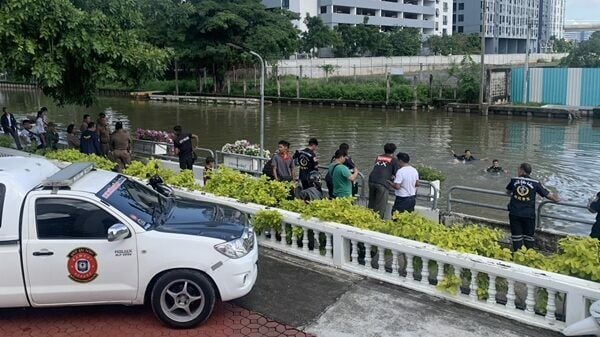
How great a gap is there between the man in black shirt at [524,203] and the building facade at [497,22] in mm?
121465

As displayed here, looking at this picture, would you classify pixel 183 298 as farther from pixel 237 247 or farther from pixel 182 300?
pixel 237 247

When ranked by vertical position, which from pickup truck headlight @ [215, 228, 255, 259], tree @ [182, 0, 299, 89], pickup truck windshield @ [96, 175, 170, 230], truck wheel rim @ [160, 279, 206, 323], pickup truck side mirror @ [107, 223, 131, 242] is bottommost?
truck wheel rim @ [160, 279, 206, 323]

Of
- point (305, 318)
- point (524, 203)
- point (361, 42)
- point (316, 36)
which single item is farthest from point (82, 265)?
point (361, 42)

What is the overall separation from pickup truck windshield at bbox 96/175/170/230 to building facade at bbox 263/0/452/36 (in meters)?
84.1

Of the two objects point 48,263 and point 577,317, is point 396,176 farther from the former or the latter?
point 48,263

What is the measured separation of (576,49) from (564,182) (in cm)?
3687

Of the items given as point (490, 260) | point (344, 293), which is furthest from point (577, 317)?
point (344, 293)

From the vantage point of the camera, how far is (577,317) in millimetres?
5562

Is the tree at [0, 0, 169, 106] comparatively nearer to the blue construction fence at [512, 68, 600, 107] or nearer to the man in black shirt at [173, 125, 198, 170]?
the man in black shirt at [173, 125, 198, 170]

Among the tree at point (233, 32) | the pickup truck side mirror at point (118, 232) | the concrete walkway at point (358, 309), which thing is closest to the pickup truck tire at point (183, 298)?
the pickup truck side mirror at point (118, 232)

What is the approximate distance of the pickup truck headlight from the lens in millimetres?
5711

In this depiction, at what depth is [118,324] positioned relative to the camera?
19.1ft

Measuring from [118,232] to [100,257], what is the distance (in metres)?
0.35

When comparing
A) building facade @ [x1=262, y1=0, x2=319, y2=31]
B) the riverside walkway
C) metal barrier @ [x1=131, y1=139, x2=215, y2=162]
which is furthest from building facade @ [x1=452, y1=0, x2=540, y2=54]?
the riverside walkway
